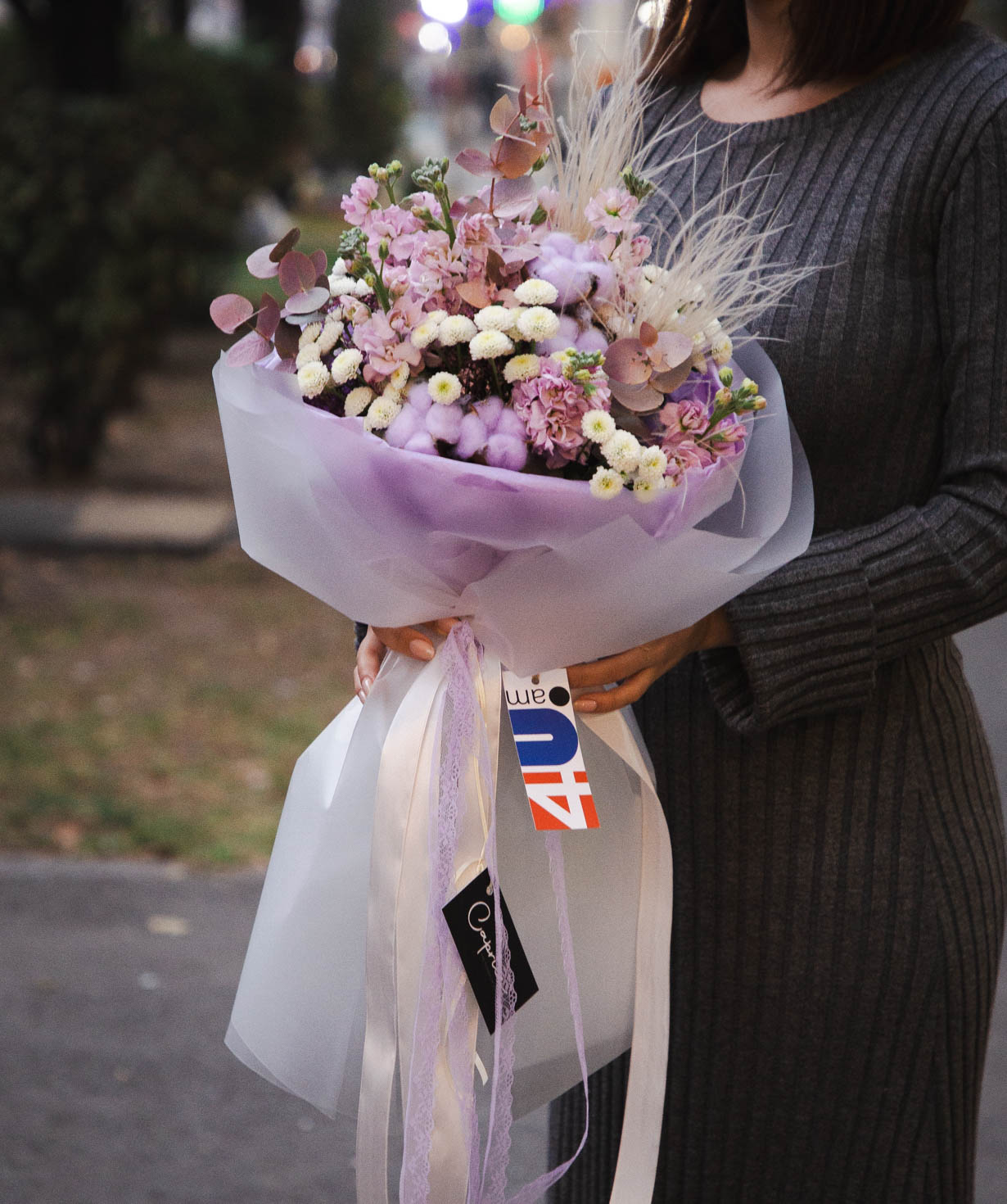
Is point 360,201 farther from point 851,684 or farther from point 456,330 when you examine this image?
point 851,684

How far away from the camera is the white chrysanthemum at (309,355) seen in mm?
1270

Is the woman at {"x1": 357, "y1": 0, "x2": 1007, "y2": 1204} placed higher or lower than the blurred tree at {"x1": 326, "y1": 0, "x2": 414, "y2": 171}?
lower

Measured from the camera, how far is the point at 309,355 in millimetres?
1273

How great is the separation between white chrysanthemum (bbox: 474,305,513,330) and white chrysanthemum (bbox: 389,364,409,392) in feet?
0.25

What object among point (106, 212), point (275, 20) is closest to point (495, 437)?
point (106, 212)

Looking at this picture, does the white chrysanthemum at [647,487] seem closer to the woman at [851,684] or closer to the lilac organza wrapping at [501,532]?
the lilac organza wrapping at [501,532]

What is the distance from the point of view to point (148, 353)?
298 inches

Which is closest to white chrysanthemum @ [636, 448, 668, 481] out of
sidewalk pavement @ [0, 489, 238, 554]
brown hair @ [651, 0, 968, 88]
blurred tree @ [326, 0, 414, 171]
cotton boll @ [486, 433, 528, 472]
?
cotton boll @ [486, 433, 528, 472]

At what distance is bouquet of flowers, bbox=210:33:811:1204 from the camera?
1.21 m

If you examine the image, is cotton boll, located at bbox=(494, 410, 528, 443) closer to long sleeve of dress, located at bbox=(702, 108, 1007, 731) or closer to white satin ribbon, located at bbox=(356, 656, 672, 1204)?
white satin ribbon, located at bbox=(356, 656, 672, 1204)

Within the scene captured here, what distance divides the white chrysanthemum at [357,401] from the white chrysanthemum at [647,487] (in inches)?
10.0

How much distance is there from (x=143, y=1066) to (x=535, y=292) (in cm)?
257

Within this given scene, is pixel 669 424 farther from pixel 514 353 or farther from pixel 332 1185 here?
pixel 332 1185

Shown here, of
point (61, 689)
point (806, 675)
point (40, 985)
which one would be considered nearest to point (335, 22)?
point (61, 689)
